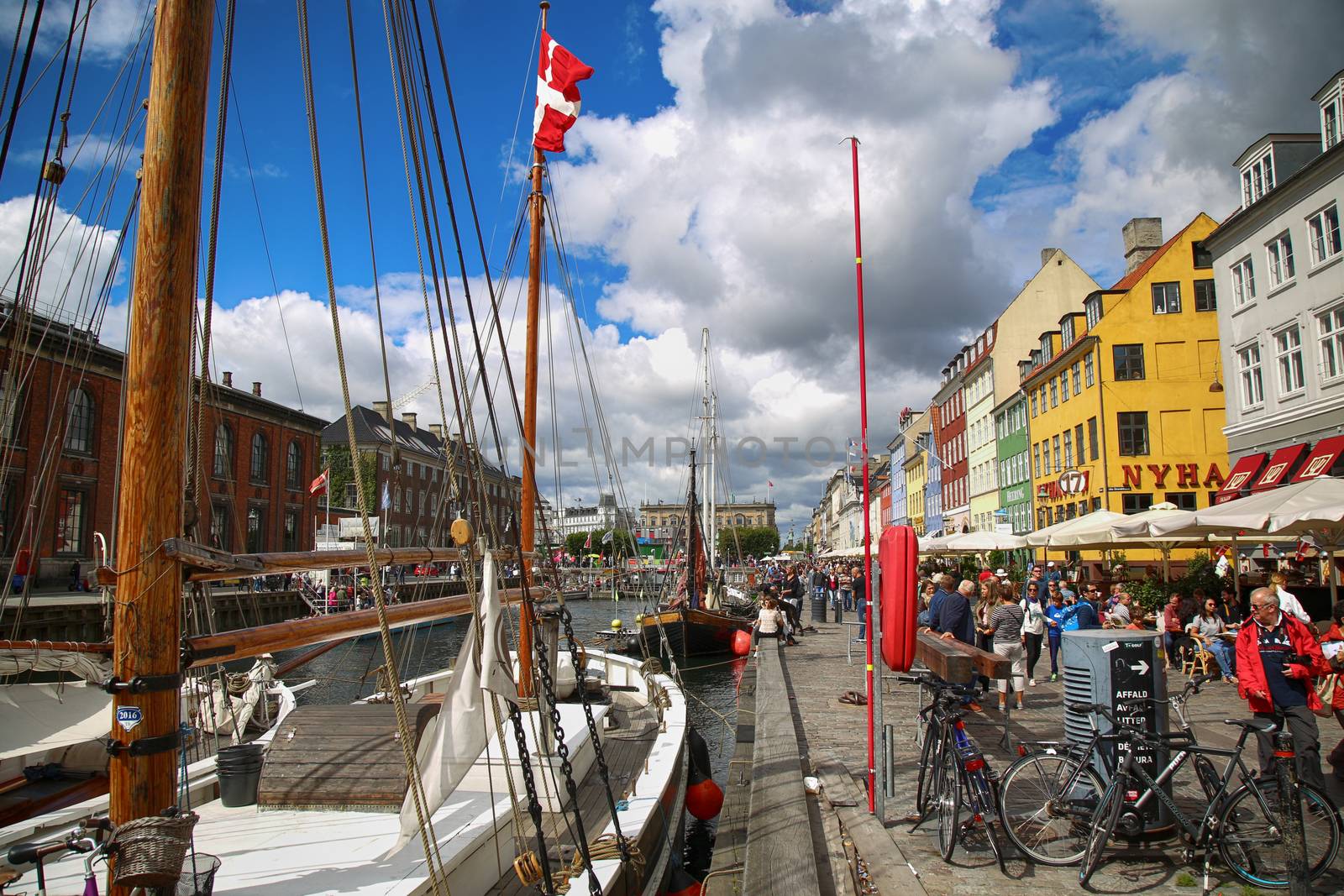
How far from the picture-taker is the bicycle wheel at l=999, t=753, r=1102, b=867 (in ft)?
17.8

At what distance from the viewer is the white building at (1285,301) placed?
1842 centimetres

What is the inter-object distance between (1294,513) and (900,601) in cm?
745

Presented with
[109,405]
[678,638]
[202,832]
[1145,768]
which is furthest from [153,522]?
[109,405]

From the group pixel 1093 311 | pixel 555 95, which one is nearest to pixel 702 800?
pixel 555 95

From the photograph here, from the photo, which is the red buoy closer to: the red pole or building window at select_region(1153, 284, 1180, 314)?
the red pole

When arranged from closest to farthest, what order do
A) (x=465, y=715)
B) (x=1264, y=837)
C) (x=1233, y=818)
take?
(x=465, y=715), (x=1233, y=818), (x=1264, y=837)

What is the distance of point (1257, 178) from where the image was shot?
21891mm

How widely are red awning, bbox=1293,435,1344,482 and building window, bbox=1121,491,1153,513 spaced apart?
1236cm

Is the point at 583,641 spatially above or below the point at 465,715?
below

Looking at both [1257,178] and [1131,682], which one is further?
[1257,178]

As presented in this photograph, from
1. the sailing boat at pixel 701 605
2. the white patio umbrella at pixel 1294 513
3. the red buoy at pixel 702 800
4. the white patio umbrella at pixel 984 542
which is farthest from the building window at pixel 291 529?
the white patio umbrella at pixel 1294 513

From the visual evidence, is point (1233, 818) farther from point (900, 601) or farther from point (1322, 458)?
point (1322, 458)

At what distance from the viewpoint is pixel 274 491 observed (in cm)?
4750

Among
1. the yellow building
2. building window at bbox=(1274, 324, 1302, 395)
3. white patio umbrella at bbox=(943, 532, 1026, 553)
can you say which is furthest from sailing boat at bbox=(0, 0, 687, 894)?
the yellow building
